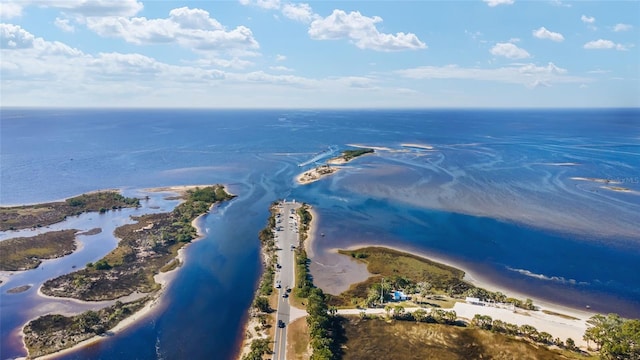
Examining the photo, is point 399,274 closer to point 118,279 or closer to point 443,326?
point 443,326

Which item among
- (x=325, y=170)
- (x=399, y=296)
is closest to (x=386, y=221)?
(x=399, y=296)

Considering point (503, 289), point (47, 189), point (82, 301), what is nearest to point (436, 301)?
point (503, 289)

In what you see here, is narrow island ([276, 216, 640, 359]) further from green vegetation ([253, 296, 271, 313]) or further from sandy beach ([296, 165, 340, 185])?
sandy beach ([296, 165, 340, 185])

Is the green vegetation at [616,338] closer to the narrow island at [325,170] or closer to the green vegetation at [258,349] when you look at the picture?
the green vegetation at [258,349]

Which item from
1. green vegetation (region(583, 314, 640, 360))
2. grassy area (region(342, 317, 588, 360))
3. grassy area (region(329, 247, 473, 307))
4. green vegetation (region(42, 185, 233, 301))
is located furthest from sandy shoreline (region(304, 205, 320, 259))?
green vegetation (region(583, 314, 640, 360))

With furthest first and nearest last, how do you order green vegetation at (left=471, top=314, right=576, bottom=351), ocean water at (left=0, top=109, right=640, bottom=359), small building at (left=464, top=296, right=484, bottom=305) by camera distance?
ocean water at (left=0, top=109, right=640, bottom=359) → small building at (left=464, top=296, right=484, bottom=305) → green vegetation at (left=471, top=314, right=576, bottom=351)

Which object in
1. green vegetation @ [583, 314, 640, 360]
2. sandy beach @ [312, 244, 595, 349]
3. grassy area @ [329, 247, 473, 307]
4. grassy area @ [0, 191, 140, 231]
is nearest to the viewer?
green vegetation @ [583, 314, 640, 360]
